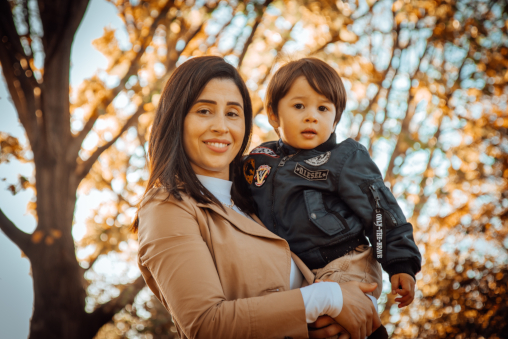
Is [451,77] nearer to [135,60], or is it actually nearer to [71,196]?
[135,60]

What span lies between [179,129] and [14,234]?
3.58 m

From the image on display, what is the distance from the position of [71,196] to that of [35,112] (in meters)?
1.07

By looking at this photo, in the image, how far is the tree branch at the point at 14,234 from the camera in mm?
4391

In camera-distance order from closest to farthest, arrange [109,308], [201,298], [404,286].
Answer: [201,298], [404,286], [109,308]

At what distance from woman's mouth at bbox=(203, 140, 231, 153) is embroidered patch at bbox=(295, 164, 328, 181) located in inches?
16.5

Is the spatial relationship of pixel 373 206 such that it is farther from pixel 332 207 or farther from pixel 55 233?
pixel 55 233

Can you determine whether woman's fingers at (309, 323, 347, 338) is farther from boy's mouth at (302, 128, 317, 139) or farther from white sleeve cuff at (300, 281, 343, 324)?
boy's mouth at (302, 128, 317, 139)

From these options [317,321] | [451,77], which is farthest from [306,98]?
[451,77]

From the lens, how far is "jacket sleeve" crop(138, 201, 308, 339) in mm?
1474

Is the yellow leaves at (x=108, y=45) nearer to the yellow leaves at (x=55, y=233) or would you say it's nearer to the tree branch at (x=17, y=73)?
the tree branch at (x=17, y=73)

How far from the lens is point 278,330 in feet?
4.96

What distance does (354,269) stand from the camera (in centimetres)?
196

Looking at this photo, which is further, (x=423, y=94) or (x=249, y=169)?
(x=423, y=94)

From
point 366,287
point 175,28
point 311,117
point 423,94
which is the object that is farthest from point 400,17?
point 366,287
